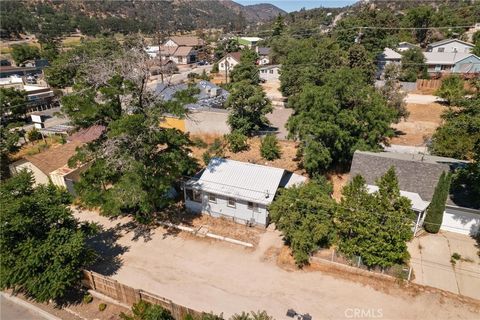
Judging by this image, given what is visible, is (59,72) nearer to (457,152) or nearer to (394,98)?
(394,98)

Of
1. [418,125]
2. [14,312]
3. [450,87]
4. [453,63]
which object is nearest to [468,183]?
[418,125]

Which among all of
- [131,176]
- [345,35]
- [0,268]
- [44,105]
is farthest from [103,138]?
[345,35]

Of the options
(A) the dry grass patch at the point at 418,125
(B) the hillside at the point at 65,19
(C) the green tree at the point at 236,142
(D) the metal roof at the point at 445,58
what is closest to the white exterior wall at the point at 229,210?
(C) the green tree at the point at 236,142

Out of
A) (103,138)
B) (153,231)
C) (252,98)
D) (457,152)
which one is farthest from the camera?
(252,98)

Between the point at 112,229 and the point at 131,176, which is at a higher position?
the point at 131,176

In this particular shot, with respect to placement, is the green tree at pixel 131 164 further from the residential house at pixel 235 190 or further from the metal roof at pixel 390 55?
the metal roof at pixel 390 55

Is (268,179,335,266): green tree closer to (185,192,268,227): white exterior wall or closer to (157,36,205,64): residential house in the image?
(185,192,268,227): white exterior wall
